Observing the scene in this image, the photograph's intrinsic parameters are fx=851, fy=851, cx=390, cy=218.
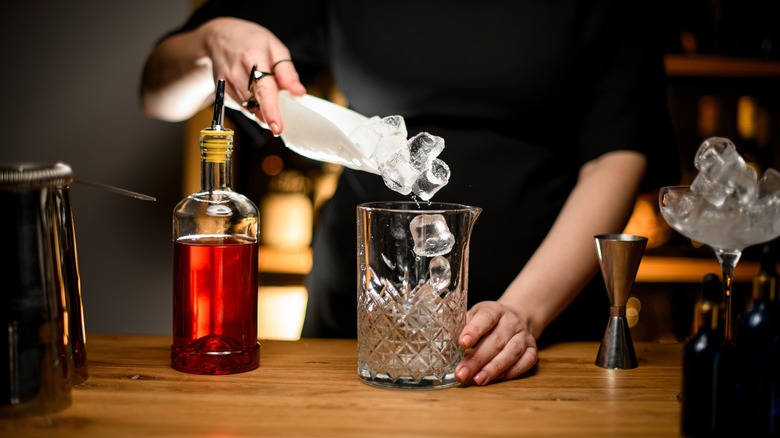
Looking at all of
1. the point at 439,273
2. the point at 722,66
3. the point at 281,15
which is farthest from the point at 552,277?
the point at 722,66

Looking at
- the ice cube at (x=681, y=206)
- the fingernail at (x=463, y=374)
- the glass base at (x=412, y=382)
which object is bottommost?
the glass base at (x=412, y=382)

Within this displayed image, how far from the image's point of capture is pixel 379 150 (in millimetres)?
1102

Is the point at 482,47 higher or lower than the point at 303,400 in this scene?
higher

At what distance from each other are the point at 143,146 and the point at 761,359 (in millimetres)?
2010

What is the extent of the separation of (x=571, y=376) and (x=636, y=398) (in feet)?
0.40

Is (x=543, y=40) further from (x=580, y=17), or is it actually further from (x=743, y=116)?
(x=743, y=116)

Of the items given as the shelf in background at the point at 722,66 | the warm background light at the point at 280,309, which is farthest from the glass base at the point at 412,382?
the shelf in background at the point at 722,66

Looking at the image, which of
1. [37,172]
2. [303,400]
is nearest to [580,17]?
[303,400]

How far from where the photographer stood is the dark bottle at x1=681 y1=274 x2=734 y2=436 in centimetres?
87

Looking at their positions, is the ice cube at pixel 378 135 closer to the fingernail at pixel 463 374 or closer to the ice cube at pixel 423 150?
the ice cube at pixel 423 150

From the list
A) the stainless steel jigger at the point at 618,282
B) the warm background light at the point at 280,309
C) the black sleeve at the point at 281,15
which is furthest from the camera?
the warm background light at the point at 280,309

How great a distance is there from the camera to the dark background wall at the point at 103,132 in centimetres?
248

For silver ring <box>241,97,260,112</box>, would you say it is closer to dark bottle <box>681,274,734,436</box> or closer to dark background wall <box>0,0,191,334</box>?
dark bottle <box>681,274,734,436</box>

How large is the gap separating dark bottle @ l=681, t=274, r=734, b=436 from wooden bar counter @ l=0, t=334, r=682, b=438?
6 centimetres
